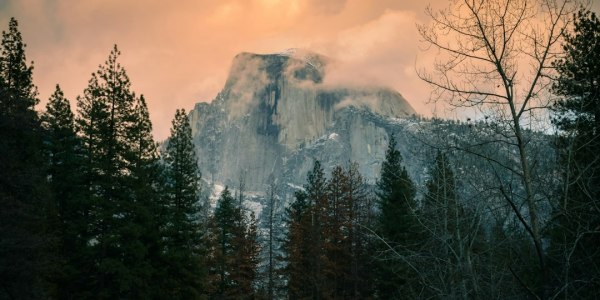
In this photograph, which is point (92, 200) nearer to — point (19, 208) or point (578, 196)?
point (19, 208)

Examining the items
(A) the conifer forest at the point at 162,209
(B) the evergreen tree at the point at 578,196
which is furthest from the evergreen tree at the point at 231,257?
(B) the evergreen tree at the point at 578,196

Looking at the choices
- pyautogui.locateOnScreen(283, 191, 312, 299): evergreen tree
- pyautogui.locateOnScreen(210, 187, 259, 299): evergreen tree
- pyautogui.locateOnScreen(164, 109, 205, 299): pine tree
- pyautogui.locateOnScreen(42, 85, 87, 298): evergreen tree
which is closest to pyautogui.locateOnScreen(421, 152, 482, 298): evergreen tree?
pyautogui.locateOnScreen(42, 85, 87, 298): evergreen tree

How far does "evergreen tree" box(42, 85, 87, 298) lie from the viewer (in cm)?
1973

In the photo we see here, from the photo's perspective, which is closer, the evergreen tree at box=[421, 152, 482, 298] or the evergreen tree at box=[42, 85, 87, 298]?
the evergreen tree at box=[421, 152, 482, 298]

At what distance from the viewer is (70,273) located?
63.7ft

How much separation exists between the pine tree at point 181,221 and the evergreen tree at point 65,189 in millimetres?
4323

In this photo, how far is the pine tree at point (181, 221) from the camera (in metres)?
23.1

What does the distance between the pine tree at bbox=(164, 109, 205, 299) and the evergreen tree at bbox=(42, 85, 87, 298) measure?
432cm

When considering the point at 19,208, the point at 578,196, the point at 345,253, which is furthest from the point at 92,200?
the point at 578,196

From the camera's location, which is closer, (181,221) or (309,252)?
(181,221)

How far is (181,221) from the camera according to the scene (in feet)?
78.4

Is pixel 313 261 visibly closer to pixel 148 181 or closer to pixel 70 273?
pixel 148 181

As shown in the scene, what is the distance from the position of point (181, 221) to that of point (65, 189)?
6135 mm

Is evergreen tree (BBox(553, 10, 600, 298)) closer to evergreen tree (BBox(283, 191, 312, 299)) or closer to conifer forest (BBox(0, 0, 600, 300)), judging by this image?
conifer forest (BBox(0, 0, 600, 300))
